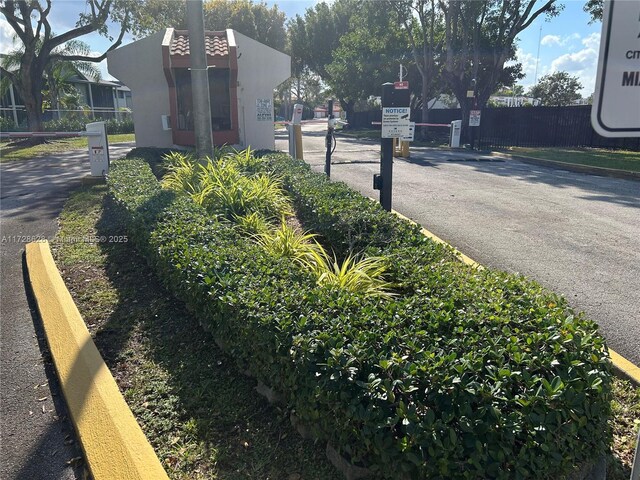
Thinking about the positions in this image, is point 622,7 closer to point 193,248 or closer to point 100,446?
point 100,446

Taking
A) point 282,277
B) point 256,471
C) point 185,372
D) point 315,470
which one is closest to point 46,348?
point 185,372

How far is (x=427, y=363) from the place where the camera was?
2.26 m

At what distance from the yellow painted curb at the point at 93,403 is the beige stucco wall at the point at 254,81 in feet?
34.2

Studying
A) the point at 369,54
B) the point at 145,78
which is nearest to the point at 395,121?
the point at 145,78

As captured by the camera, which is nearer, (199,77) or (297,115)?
(199,77)

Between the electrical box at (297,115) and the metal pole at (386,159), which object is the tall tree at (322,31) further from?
the metal pole at (386,159)

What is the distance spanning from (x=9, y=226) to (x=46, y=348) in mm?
4376

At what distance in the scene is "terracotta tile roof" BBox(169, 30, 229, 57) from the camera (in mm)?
13203

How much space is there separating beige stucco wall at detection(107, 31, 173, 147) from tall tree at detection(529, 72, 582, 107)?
4278cm

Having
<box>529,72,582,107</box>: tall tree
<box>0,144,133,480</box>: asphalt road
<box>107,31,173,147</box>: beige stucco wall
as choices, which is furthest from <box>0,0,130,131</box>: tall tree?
<box>529,72,582,107</box>: tall tree

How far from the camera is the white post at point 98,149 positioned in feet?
33.1

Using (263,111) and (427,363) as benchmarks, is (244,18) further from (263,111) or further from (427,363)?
(427,363)

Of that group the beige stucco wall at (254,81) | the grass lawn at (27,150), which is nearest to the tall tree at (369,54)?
the beige stucco wall at (254,81)

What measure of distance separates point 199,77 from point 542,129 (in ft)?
61.5
